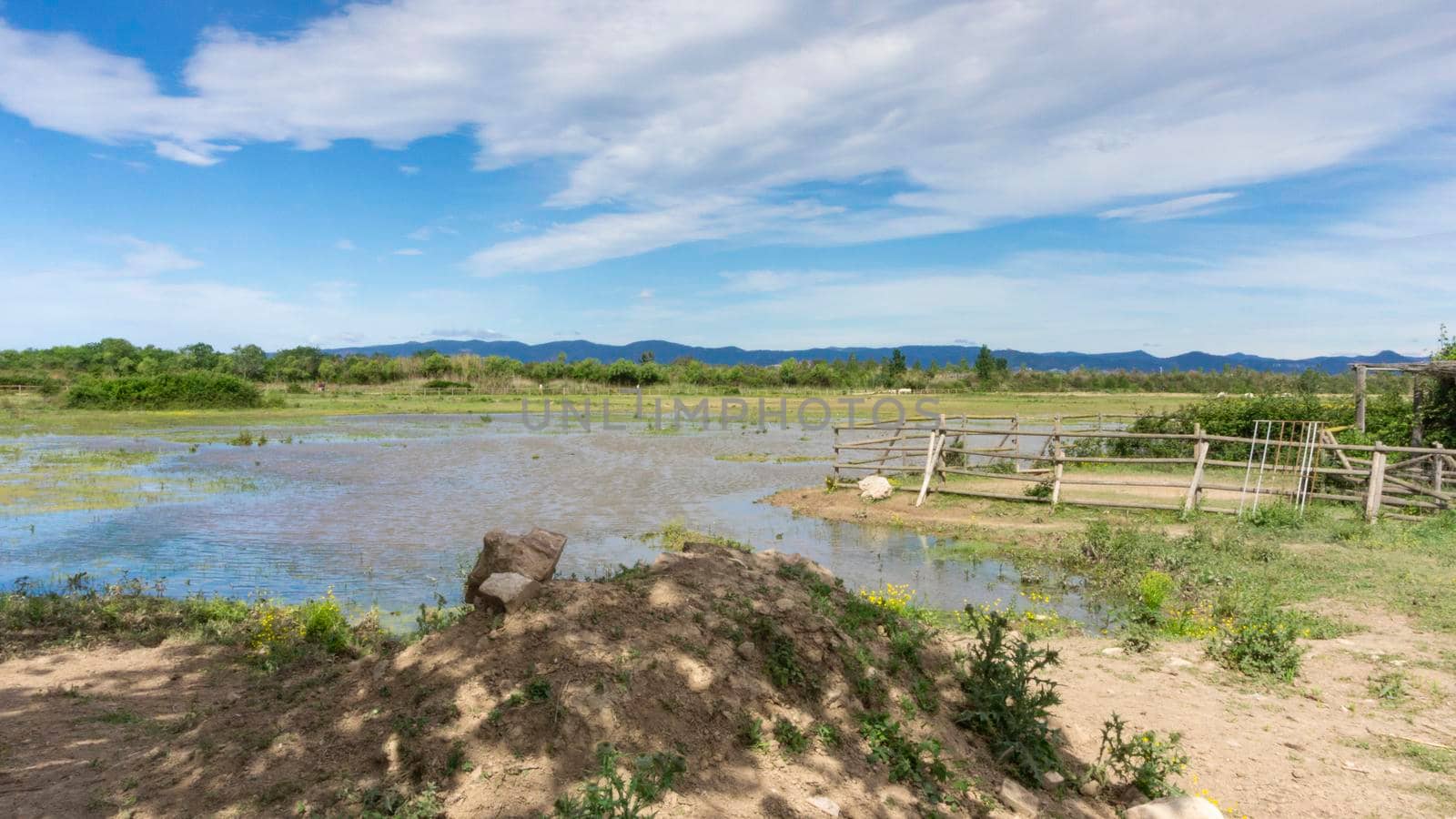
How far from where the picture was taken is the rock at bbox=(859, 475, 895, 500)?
59.2 feet

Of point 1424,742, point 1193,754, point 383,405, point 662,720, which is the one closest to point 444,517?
point 662,720

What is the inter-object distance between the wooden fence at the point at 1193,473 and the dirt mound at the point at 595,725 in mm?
11630

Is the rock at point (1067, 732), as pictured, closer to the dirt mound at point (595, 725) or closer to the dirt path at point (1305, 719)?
the dirt path at point (1305, 719)

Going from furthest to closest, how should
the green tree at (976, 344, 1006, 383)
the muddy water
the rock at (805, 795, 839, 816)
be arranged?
the green tree at (976, 344, 1006, 383)
the muddy water
the rock at (805, 795, 839, 816)

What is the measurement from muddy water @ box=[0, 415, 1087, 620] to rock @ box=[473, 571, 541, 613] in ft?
18.5

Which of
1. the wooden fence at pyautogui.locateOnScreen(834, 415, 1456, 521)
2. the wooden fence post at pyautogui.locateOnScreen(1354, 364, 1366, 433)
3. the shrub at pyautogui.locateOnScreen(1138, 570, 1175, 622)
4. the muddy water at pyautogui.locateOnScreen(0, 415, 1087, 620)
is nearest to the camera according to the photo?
the shrub at pyautogui.locateOnScreen(1138, 570, 1175, 622)

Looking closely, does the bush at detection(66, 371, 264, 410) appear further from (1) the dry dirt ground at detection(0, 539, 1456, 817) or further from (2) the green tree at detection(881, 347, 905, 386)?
(2) the green tree at detection(881, 347, 905, 386)

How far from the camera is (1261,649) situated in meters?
7.06

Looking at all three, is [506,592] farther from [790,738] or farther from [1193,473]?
[1193,473]

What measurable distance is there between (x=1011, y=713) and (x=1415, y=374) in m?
19.9

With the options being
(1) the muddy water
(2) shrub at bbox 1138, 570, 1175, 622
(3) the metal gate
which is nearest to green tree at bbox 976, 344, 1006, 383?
(1) the muddy water

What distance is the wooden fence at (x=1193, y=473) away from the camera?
14.7 metres

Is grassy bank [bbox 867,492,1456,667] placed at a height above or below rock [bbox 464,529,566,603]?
below

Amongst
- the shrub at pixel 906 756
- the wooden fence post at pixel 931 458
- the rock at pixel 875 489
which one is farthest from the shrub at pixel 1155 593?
the rock at pixel 875 489
